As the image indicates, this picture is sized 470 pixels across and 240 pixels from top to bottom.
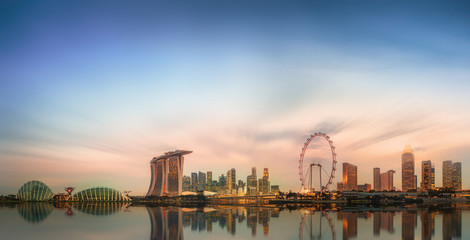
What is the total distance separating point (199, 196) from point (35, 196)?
7346cm

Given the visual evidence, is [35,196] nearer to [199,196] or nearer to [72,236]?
[199,196]

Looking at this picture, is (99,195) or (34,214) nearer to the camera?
(34,214)

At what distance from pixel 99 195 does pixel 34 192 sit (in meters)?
27.3

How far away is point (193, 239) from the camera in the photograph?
41.0m

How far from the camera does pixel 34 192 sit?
165 meters

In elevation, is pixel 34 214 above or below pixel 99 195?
above

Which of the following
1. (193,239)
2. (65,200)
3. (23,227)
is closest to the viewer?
(193,239)

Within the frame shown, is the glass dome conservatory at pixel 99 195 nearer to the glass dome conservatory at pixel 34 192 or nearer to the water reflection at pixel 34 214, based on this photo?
the glass dome conservatory at pixel 34 192

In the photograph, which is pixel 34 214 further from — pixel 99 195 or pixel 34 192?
pixel 34 192

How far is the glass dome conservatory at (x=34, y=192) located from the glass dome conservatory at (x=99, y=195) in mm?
12021

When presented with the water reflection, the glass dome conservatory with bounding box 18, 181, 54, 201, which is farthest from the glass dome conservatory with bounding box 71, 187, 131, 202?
the water reflection

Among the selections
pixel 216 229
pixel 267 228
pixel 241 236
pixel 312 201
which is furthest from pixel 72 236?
pixel 312 201

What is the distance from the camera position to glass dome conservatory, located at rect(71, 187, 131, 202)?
171 metres

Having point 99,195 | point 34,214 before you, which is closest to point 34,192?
point 99,195
